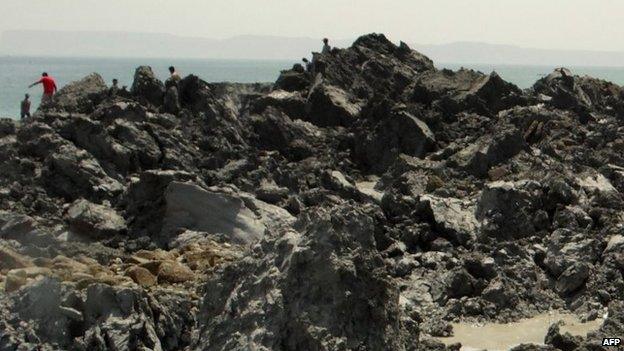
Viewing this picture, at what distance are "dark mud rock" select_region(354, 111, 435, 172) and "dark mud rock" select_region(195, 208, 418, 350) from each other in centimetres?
1883

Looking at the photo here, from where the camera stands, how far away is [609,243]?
19281 mm

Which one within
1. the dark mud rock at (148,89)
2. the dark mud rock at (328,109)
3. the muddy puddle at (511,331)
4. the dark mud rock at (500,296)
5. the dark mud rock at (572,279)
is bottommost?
the muddy puddle at (511,331)

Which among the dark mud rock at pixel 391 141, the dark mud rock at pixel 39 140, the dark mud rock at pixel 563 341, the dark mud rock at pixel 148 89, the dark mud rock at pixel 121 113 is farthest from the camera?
the dark mud rock at pixel 391 141

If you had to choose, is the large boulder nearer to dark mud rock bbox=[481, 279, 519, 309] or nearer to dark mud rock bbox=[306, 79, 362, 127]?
dark mud rock bbox=[481, 279, 519, 309]

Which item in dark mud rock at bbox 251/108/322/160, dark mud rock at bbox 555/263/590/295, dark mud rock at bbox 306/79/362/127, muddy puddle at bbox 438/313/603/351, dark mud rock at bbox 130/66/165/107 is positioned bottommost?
muddy puddle at bbox 438/313/603/351

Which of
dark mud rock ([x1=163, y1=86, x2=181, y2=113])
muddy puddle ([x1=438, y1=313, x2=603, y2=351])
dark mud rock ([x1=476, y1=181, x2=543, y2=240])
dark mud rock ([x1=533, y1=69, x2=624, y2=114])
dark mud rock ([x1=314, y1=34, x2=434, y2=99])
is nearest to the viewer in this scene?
muddy puddle ([x1=438, y1=313, x2=603, y2=351])

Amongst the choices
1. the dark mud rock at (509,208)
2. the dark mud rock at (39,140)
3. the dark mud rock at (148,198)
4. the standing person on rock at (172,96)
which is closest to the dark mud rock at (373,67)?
the standing person on rock at (172,96)

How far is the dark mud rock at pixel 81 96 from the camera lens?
28.5 metres

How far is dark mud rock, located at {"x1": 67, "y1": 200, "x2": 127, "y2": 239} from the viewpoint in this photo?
69.4 feet

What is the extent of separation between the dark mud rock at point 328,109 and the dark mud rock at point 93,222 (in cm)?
1199

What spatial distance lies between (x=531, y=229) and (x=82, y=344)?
12.5 meters

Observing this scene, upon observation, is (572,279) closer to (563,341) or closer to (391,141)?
(563,341)

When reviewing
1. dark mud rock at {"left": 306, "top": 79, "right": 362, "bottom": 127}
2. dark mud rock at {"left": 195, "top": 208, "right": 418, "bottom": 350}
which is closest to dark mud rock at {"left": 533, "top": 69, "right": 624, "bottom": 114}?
dark mud rock at {"left": 306, "top": 79, "right": 362, "bottom": 127}

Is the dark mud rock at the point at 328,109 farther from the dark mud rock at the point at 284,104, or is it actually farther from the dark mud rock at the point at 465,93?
the dark mud rock at the point at 465,93
